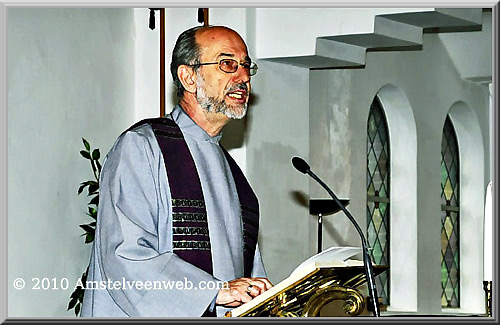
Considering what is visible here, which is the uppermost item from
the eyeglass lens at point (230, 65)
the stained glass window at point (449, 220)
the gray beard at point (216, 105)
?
the eyeglass lens at point (230, 65)

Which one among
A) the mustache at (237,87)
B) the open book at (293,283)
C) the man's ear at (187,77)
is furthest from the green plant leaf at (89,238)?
the open book at (293,283)

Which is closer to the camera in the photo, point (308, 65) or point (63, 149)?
point (63, 149)

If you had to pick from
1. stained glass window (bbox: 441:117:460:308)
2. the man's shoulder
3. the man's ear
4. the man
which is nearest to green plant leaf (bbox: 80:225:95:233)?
the man

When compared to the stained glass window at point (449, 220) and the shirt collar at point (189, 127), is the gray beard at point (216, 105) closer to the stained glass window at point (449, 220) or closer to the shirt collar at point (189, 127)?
the shirt collar at point (189, 127)

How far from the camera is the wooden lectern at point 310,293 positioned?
3434 millimetres

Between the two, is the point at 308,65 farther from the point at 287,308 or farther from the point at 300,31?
the point at 287,308

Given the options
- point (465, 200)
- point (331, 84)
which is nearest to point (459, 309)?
point (465, 200)

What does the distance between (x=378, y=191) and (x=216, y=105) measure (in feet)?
20.9

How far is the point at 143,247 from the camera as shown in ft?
12.8

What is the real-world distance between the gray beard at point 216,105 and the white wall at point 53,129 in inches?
73.1

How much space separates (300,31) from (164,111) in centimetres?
112

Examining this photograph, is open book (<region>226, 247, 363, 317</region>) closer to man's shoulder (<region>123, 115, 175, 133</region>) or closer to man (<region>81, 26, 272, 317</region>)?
man (<region>81, 26, 272, 317</region>)

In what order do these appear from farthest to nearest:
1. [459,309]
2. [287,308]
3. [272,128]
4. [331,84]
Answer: [459,309]
[331,84]
[272,128]
[287,308]

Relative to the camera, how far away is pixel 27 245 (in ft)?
20.0
